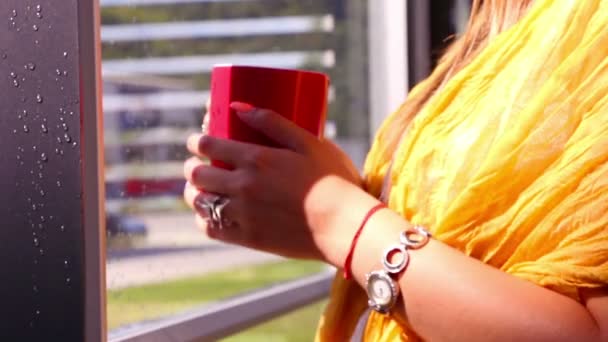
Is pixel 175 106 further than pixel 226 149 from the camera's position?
Yes

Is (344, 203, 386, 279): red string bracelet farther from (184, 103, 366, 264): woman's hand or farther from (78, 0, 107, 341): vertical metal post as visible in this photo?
(78, 0, 107, 341): vertical metal post

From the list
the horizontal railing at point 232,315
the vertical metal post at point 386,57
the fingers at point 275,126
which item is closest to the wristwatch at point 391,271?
the fingers at point 275,126

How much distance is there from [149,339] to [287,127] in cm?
36

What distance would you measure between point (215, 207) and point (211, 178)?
3cm

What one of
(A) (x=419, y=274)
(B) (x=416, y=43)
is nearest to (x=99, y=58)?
(A) (x=419, y=274)

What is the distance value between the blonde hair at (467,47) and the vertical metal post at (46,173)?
34 centimetres

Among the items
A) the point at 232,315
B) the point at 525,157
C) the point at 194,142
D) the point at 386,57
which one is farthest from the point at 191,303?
the point at 386,57

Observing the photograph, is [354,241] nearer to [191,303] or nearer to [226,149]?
[226,149]

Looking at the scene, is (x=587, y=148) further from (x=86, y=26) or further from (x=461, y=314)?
(x=86, y=26)

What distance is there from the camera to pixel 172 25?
5.16 feet

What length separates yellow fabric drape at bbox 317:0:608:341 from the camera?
2.10ft

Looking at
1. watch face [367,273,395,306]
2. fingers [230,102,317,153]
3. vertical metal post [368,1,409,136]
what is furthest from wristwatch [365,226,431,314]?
vertical metal post [368,1,409,136]

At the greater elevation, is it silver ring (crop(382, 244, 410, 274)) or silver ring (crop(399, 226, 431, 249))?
silver ring (crop(399, 226, 431, 249))

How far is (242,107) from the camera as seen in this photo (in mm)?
700
